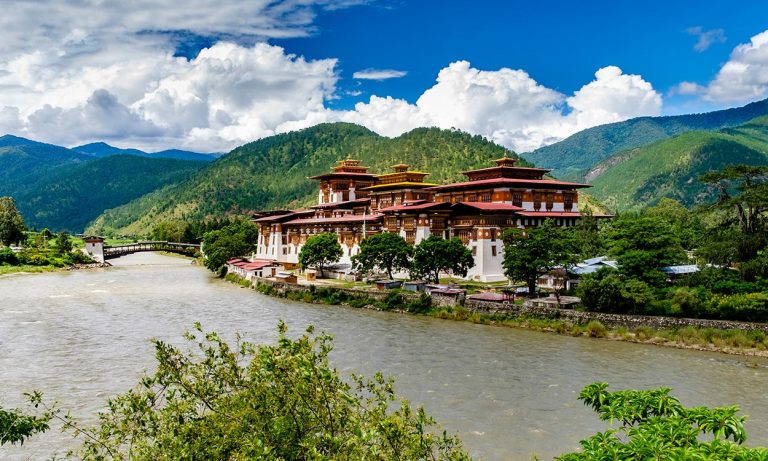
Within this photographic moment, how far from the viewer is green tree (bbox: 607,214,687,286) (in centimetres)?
4125

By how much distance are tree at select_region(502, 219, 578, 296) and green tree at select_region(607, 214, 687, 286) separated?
134 inches

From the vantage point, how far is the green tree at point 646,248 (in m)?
41.2

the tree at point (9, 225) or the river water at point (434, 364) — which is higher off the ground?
the tree at point (9, 225)

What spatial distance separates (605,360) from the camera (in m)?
32.5

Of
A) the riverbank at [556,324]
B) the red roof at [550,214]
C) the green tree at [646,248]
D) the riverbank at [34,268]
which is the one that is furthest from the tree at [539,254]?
the riverbank at [34,268]

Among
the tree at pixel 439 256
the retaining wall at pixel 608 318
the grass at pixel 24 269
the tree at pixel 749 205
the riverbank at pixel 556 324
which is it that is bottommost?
the riverbank at pixel 556 324

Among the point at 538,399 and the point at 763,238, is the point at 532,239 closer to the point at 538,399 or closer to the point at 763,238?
the point at 763,238

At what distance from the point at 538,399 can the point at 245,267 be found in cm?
5518

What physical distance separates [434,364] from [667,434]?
23.8m

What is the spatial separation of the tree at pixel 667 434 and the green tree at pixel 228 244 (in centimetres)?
8024

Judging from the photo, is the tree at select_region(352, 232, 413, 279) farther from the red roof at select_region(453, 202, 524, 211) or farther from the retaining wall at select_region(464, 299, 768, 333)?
the retaining wall at select_region(464, 299, 768, 333)

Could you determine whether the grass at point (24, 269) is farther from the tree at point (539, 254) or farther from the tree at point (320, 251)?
the tree at point (539, 254)

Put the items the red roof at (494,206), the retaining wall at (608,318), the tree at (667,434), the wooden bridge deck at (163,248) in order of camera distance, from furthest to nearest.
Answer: the wooden bridge deck at (163,248) → the red roof at (494,206) → the retaining wall at (608,318) → the tree at (667,434)

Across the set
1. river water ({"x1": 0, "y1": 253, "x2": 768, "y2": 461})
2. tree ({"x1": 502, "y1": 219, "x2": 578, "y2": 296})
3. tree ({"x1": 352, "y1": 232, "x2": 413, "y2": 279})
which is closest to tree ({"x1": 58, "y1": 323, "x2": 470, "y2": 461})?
river water ({"x1": 0, "y1": 253, "x2": 768, "y2": 461})
